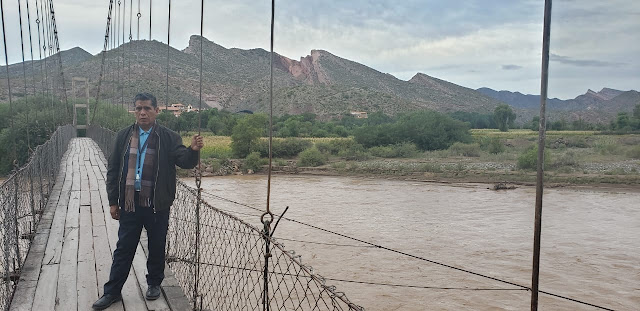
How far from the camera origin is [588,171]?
66.7 feet

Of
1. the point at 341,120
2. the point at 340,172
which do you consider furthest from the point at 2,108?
the point at 341,120

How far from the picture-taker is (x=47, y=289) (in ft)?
8.38

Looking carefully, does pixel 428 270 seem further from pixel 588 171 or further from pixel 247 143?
pixel 247 143

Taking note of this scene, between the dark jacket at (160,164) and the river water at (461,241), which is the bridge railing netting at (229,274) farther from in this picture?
the river water at (461,241)

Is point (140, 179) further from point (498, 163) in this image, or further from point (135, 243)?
point (498, 163)

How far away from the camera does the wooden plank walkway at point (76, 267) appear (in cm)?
242

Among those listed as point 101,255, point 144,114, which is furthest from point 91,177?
point 144,114

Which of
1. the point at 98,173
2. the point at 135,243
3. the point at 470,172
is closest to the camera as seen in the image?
the point at 135,243

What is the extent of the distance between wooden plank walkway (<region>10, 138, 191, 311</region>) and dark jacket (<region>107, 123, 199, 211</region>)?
47 centimetres

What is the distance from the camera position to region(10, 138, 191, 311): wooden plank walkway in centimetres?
242

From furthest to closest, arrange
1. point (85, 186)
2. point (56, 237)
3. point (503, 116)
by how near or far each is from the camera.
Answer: point (503, 116), point (85, 186), point (56, 237)

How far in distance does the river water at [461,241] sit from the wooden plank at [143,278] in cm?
345

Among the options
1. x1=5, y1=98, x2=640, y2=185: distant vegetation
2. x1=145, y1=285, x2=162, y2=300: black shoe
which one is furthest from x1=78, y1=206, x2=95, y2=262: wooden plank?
x1=5, y1=98, x2=640, y2=185: distant vegetation

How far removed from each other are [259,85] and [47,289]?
55.7 meters
